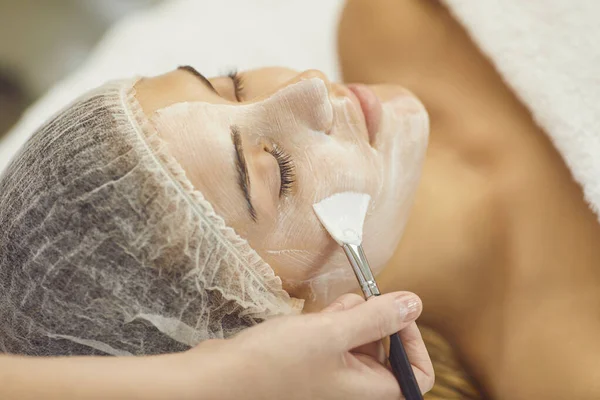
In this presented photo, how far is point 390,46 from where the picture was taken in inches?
52.4

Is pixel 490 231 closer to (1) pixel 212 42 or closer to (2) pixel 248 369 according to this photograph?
(2) pixel 248 369

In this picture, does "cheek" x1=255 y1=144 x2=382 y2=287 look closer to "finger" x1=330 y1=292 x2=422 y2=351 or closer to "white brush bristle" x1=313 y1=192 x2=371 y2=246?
"white brush bristle" x1=313 y1=192 x2=371 y2=246

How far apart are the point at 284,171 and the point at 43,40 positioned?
1725 millimetres

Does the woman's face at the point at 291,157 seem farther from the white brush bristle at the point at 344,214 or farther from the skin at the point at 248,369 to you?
the skin at the point at 248,369

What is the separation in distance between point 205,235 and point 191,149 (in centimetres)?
13

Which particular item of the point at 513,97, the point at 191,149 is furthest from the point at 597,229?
the point at 191,149

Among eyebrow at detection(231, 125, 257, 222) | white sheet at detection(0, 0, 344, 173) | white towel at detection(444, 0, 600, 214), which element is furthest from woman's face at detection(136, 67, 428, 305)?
white sheet at detection(0, 0, 344, 173)

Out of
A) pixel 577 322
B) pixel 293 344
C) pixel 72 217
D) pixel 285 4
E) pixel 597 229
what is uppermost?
pixel 285 4

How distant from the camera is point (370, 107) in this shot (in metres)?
1.01

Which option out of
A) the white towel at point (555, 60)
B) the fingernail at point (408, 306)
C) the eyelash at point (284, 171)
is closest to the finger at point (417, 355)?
the fingernail at point (408, 306)

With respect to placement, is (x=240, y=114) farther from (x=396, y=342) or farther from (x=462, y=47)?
(x=462, y=47)

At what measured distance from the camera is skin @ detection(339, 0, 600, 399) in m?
0.98

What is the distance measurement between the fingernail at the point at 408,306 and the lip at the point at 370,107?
363 millimetres

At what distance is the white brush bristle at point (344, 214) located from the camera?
866mm
